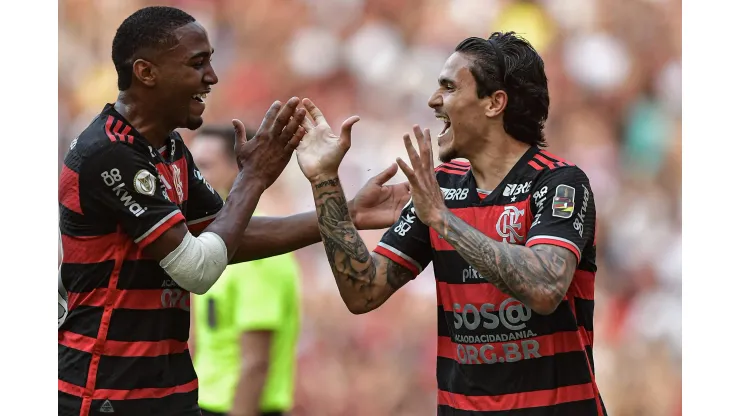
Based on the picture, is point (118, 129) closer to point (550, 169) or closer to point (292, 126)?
point (292, 126)

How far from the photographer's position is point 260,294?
5.41 m

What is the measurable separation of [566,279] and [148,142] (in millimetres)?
1458

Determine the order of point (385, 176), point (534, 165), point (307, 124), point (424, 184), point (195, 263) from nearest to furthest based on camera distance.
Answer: point (424, 184) → point (195, 263) → point (534, 165) → point (307, 124) → point (385, 176)

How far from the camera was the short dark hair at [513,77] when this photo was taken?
338 cm

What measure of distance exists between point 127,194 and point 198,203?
0.49 m

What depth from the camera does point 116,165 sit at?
3162 millimetres

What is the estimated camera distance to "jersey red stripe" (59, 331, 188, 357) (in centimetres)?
320

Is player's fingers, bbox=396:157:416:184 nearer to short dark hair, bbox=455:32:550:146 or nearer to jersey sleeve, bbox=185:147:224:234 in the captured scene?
short dark hair, bbox=455:32:550:146

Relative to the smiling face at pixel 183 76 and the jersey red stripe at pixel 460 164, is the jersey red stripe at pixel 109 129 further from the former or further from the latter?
the jersey red stripe at pixel 460 164

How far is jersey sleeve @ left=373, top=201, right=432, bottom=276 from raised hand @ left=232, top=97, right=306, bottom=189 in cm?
50

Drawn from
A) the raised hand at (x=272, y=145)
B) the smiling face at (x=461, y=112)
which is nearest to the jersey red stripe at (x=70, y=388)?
the raised hand at (x=272, y=145)

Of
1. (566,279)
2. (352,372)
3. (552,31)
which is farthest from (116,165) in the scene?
(552,31)

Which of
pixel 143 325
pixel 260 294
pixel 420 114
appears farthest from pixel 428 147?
pixel 420 114

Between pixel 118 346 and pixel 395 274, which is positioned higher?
pixel 395 274
